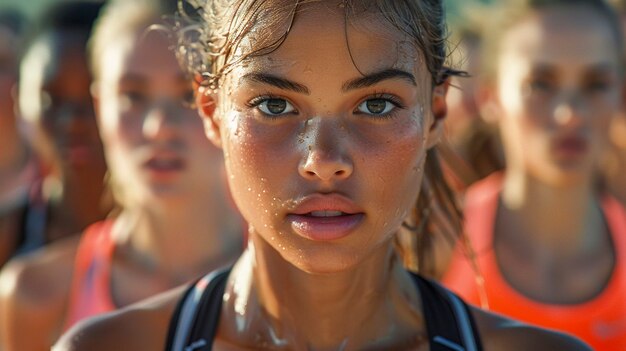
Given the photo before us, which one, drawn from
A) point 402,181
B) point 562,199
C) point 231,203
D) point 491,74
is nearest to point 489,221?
point 562,199

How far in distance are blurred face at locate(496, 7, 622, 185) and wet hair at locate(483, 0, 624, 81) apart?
32 millimetres

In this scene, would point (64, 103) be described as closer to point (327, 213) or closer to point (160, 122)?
point (160, 122)

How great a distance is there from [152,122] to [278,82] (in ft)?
4.86

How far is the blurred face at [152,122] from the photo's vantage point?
3670 mm

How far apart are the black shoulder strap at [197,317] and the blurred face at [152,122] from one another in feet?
3.81

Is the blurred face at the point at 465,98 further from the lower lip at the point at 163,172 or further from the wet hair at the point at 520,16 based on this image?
the lower lip at the point at 163,172

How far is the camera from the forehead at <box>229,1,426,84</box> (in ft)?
7.20

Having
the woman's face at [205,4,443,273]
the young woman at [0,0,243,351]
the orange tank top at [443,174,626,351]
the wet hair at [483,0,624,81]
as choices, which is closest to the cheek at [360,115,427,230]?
the woman's face at [205,4,443,273]

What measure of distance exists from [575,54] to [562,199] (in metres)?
0.55

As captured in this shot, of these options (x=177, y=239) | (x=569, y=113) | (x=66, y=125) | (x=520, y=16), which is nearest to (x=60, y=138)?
(x=66, y=125)

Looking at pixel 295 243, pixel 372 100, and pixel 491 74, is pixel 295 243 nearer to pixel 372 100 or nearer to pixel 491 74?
pixel 372 100

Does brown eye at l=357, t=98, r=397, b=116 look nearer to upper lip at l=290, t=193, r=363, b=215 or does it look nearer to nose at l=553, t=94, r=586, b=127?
upper lip at l=290, t=193, r=363, b=215

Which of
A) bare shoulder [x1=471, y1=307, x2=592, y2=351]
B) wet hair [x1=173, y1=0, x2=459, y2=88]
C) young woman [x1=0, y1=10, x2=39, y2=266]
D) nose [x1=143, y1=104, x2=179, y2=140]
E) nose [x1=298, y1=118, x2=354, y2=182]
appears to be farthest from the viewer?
young woman [x1=0, y1=10, x2=39, y2=266]

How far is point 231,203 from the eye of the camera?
4.19 meters
